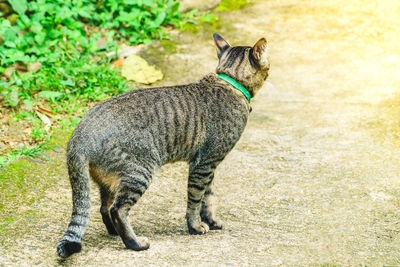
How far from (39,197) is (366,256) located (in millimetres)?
2714

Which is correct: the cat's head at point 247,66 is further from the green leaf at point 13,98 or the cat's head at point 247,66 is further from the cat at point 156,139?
the green leaf at point 13,98

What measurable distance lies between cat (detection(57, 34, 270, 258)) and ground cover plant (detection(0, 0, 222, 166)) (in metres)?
1.65

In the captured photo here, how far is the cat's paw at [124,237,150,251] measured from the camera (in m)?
3.44

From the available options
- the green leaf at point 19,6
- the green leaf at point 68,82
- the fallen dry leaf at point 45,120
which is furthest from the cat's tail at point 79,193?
the green leaf at point 19,6

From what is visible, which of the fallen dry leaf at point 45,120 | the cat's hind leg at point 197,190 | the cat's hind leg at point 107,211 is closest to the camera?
the cat's hind leg at point 107,211

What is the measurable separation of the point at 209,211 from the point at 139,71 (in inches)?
118

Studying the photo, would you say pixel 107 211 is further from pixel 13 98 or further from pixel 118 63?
pixel 118 63

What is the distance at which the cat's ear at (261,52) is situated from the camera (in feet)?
13.1

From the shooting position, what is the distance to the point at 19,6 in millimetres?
6539

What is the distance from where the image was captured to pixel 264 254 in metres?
3.44

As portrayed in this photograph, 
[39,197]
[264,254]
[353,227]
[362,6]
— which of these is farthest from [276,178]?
[362,6]

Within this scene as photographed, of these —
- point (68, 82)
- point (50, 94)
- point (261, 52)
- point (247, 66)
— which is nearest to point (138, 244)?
point (247, 66)

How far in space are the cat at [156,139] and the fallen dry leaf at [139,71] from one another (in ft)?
7.50

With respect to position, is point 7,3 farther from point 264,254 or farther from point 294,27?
point 264,254
